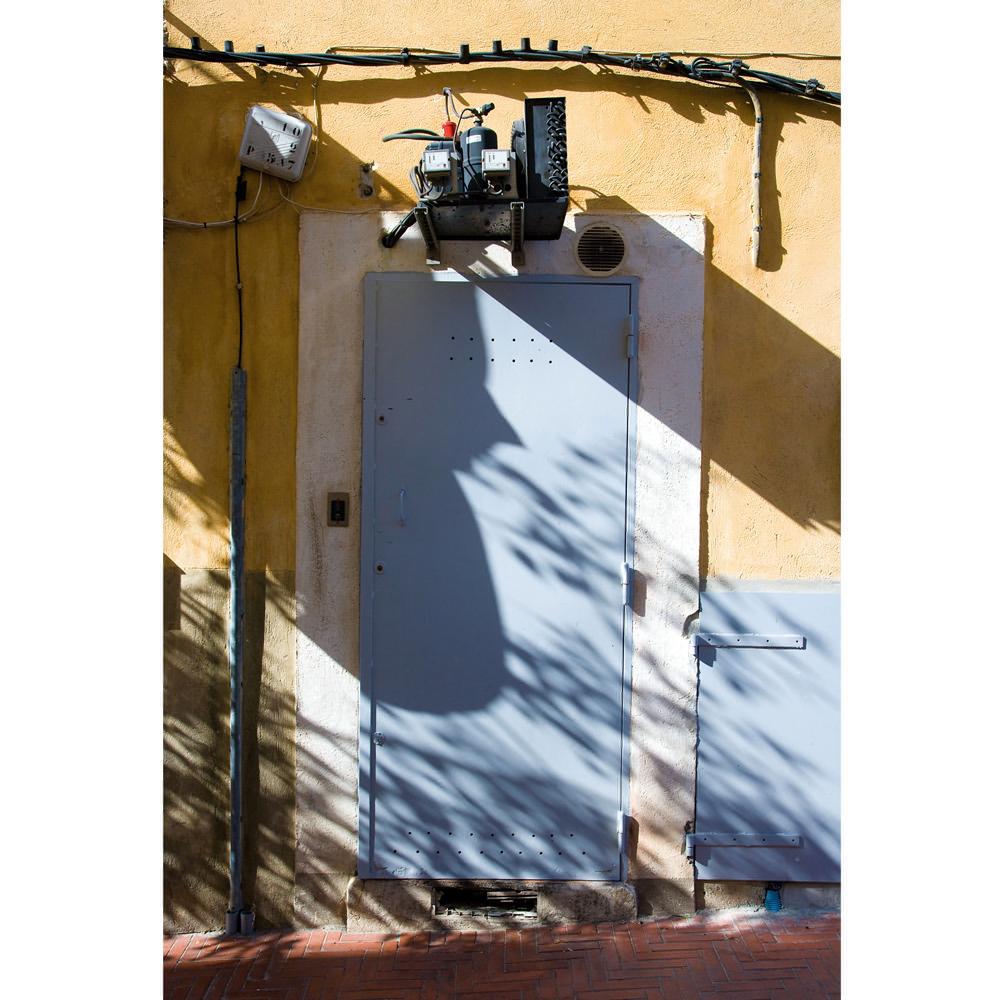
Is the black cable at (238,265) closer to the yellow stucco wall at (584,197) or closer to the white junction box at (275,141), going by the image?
the yellow stucco wall at (584,197)

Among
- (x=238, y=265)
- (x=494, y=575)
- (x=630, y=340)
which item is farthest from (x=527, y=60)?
(x=494, y=575)

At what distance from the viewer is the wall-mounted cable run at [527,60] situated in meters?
3.74

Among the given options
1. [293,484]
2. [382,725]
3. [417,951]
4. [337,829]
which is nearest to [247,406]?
[293,484]

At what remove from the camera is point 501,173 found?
3.12 m

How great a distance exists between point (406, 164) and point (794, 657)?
10.3ft

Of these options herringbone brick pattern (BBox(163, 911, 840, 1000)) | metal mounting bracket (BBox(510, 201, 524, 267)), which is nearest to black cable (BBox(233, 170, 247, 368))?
metal mounting bracket (BBox(510, 201, 524, 267))

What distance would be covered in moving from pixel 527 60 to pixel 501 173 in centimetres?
107

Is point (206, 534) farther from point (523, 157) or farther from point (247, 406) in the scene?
point (523, 157)

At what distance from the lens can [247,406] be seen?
12.5ft

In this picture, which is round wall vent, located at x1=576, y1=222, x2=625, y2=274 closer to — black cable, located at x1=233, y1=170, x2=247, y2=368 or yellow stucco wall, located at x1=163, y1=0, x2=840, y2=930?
yellow stucco wall, located at x1=163, y1=0, x2=840, y2=930

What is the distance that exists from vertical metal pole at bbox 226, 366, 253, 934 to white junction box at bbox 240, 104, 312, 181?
1.01 meters

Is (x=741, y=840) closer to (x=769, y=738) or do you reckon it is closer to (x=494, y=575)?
(x=769, y=738)

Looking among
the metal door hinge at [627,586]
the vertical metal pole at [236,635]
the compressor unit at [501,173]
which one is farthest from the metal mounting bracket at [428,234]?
the metal door hinge at [627,586]

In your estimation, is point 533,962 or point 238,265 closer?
point 533,962
